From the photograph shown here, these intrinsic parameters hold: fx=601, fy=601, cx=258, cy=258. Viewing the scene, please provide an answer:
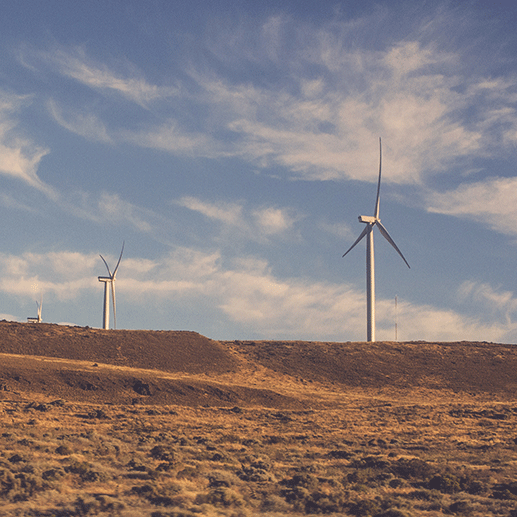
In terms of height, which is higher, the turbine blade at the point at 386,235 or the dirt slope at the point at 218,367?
the turbine blade at the point at 386,235

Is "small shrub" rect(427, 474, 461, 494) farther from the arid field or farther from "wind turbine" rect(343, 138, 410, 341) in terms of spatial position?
"wind turbine" rect(343, 138, 410, 341)

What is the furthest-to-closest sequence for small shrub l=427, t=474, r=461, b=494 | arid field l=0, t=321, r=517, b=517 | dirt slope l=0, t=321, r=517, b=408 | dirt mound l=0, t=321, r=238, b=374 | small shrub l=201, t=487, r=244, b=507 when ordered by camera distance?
dirt mound l=0, t=321, r=238, b=374 → dirt slope l=0, t=321, r=517, b=408 → small shrub l=427, t=474, r=461, b=494 → arid field l=0, t=321, r=517, b=517 → small shrub l=201, t=487, r=244, b=507

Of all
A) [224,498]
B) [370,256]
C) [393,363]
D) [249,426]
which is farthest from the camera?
[370,256]

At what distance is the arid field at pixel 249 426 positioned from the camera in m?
25.0

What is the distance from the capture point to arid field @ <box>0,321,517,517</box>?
25.0 meters

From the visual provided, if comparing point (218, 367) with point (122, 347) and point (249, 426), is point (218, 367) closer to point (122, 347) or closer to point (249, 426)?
point (122, 347)

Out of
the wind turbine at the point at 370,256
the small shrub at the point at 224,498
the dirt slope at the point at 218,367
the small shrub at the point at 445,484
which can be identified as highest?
the wind turbine at the point at 370,256

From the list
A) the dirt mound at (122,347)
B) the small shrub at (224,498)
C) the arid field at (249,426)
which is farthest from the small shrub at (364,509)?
the dirt mound at (122,347)

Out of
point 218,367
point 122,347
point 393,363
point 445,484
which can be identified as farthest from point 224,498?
point 393,363

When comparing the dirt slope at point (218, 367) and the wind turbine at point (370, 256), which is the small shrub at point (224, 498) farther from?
the wind turbine at point (370, 256)

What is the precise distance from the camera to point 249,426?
47.4 metres

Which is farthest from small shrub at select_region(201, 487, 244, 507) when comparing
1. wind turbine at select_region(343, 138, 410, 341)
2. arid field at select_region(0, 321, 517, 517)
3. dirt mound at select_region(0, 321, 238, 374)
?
wind turbine at select_region(343, 138, 410, 341)

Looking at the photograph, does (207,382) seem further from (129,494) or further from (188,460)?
(129,494)

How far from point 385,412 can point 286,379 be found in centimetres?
1779
